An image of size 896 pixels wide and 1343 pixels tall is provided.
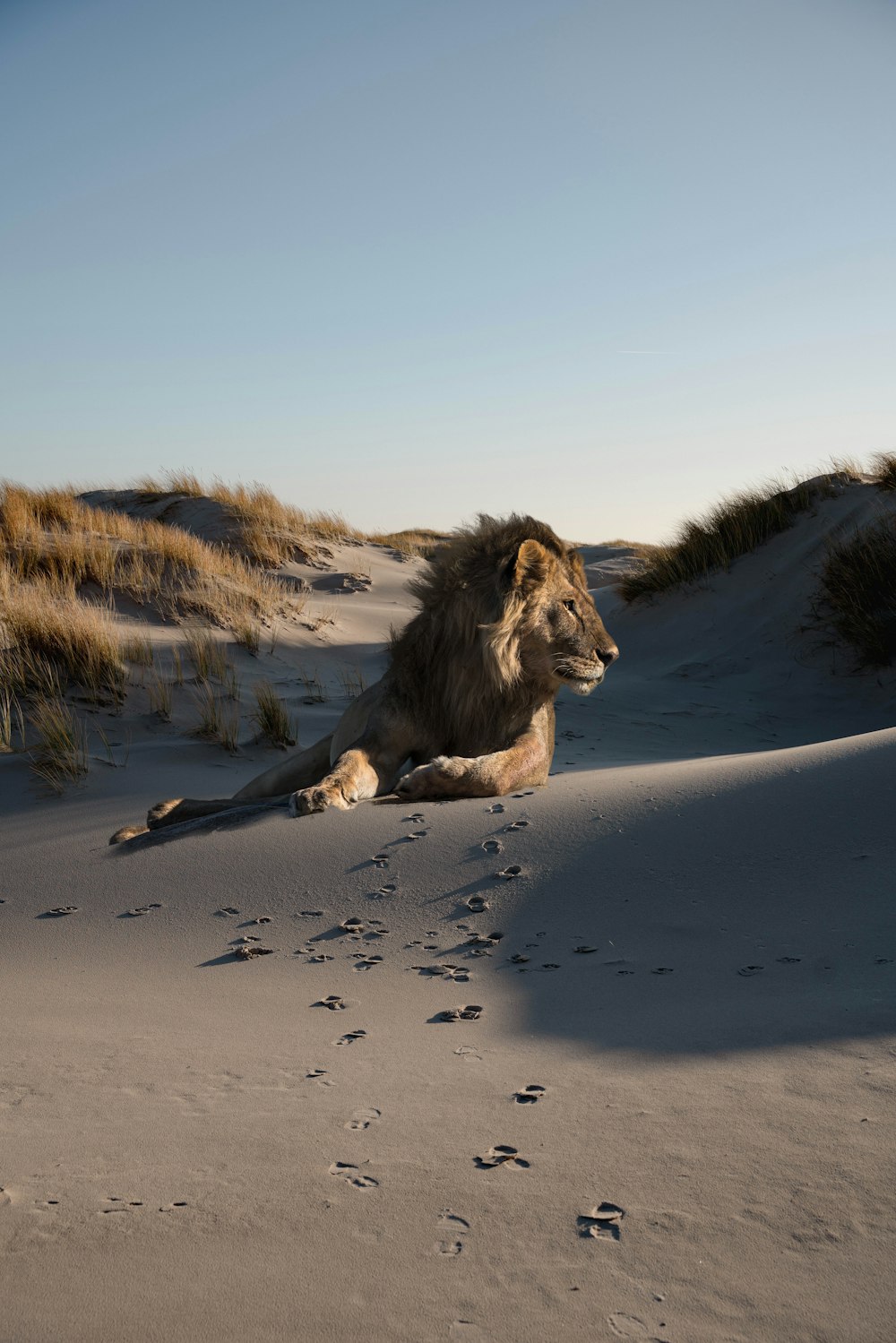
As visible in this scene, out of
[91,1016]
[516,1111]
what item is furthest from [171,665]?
[516,1111]

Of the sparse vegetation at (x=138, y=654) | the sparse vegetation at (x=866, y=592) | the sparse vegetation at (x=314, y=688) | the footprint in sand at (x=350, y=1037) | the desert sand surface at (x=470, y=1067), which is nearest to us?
the desert sand surface at (x=470, y=1067)

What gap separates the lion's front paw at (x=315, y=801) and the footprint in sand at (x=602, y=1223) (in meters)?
2.75

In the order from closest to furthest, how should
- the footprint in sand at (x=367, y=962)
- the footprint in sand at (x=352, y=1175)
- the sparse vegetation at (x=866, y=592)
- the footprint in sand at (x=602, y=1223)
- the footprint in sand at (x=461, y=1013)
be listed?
1. the footprint in sand at (x=602, y=1223)
2. the footprint in sand at (x=352, y=1175)
3. the footprint in sand at (x=461, y=1013)
4. the footprint in sand at (x=367, y=962)
5. the sparse vegetation at (x=866, y=592)

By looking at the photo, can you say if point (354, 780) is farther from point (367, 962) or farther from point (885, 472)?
point (885, 472)

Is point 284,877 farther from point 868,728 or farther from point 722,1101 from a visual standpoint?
point 868,728

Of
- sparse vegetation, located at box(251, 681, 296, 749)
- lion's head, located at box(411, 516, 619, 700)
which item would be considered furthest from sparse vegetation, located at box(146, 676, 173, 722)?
lion's head, located at box(411, 516, 619, 700)

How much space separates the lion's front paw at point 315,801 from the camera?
14.0ft

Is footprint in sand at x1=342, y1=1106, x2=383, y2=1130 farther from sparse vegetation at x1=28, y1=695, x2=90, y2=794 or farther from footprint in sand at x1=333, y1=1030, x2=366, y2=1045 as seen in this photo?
sparse vegetation at x1=28, y1=695, x2=90, y2=794

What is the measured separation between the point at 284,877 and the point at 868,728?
25.2 feet

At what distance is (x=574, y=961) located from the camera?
9.98ft

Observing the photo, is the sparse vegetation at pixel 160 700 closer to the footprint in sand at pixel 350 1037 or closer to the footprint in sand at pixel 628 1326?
the footprint in sand at pixel 350 1037

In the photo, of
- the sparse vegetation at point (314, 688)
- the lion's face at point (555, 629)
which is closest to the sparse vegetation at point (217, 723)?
the sparse vegetation at point (314, 688)

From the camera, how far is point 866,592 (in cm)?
1130

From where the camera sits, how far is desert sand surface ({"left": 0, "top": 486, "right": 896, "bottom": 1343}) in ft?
4.83
